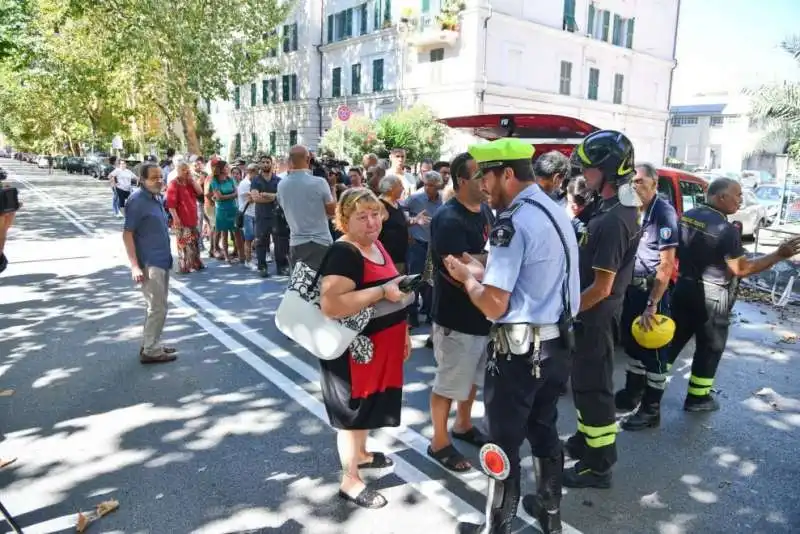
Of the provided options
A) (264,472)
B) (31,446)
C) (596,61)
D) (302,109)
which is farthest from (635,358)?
(302,109)

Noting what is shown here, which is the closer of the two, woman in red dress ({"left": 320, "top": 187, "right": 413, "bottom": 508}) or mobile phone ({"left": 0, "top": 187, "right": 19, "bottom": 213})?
woman in red dress ({"left": 320, "top": 187, "right": 413, "bottom": 508})

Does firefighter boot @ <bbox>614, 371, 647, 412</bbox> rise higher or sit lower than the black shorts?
lower

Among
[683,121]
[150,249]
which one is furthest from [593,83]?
[683,121]

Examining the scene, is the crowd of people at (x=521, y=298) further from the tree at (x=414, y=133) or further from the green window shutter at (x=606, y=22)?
the green window shutter at (x=606, y=22)

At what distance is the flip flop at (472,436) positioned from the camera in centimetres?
406

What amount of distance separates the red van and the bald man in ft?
11.0

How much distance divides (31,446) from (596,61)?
32.7m

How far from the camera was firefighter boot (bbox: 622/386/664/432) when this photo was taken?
14.3ft

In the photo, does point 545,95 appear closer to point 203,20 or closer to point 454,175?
point 203,20

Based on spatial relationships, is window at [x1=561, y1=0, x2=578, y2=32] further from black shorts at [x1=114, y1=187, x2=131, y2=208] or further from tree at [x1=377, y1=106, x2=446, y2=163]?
black shorts at [x1=114, y1=187, x2=131, y2=208]

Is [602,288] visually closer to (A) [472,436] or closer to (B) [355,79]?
(A) [472,436]

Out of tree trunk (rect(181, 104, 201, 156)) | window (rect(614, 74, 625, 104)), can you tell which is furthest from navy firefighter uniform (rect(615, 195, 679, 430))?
window (rect(614, 74, 625, 104))

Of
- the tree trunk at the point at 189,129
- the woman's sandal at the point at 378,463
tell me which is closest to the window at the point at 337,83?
the tree trunk at the point at 189,129

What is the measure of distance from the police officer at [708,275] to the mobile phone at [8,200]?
490 centimetres
